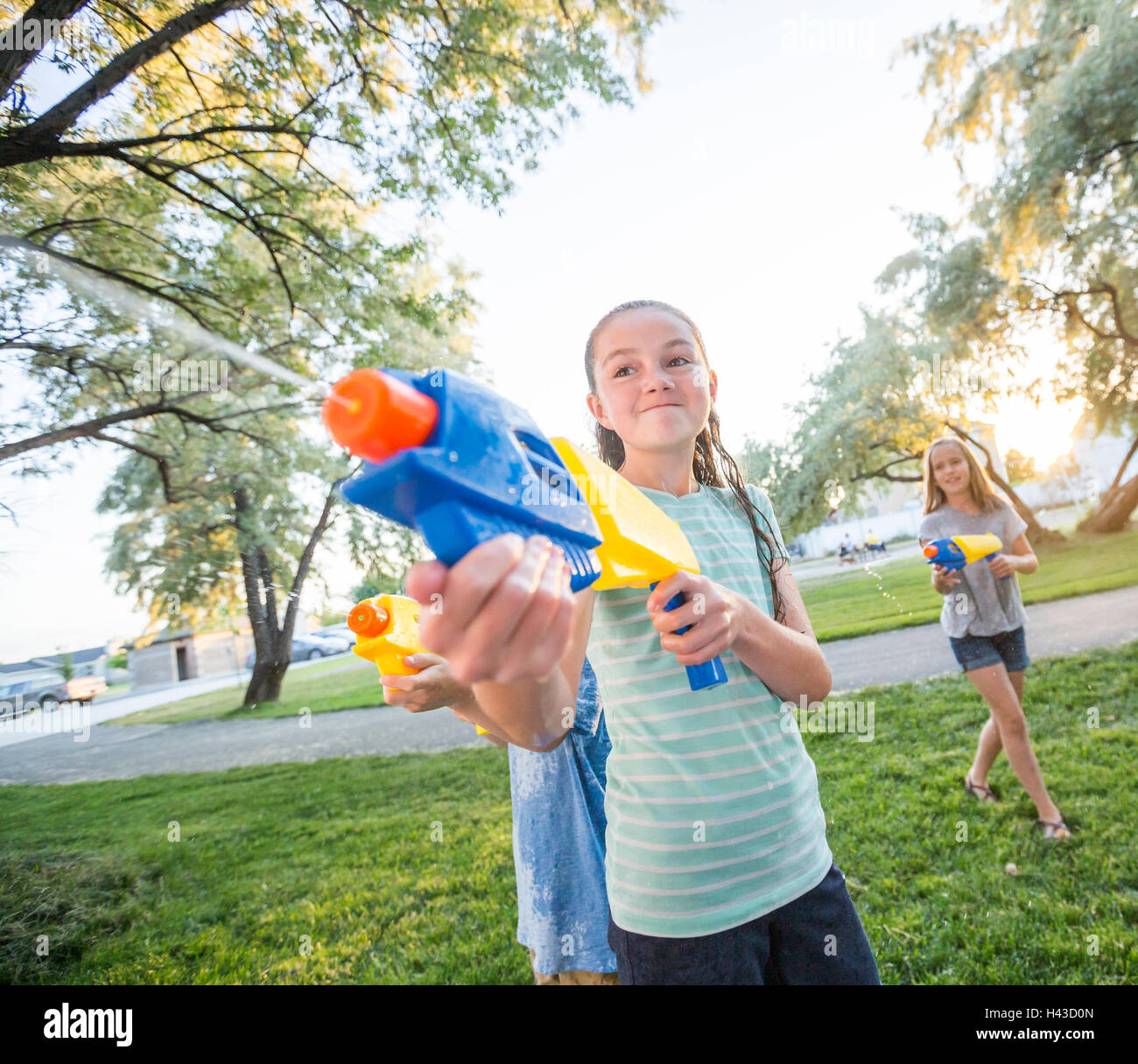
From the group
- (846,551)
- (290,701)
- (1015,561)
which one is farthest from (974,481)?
(846,551)

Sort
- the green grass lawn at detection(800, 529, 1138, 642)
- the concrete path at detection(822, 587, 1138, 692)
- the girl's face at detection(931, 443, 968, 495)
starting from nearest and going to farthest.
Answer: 1. the girl's face at detection(931, 443, 968, 495)
2. the concrete path at detection(822, 587, 1138, 692)
3. the green grass lawn at detection(800, 529, 1138, 642)

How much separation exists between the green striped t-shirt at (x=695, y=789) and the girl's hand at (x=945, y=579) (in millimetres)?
2611

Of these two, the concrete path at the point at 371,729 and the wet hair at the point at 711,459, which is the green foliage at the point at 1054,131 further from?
the wet hair at the point at 711,459

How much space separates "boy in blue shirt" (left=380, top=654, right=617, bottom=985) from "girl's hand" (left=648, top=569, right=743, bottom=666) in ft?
2.57

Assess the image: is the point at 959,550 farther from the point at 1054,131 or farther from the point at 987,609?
the point at 1054,131

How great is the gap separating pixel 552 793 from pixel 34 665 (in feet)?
13.1

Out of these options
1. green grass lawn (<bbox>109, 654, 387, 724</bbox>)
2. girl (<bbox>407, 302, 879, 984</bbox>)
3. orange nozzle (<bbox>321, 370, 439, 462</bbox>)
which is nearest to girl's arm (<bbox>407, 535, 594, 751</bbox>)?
orange nozzle (<bbox>321, 370, 439, 462</bbox>)

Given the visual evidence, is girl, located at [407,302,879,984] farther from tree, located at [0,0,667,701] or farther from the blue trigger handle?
tree, located at [0,0,667,701]

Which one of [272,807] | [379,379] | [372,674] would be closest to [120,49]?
[379,379]

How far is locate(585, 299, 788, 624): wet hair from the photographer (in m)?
1.33

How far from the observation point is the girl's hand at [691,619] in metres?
0.89

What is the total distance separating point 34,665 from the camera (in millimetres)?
3873

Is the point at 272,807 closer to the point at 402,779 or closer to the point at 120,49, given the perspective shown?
the point at 402,779

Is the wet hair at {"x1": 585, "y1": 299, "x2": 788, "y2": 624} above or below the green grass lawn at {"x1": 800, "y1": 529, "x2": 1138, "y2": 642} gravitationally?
above
